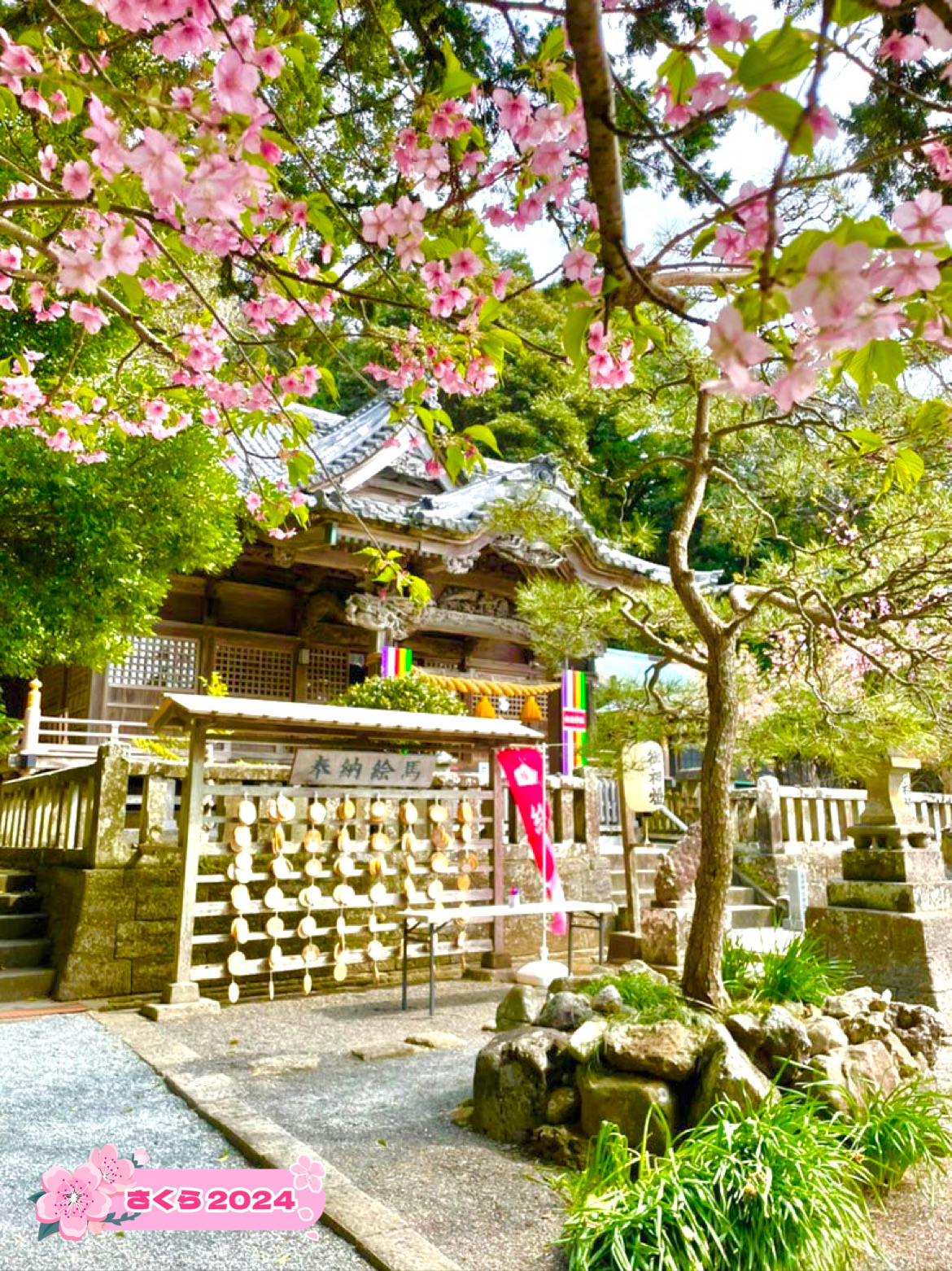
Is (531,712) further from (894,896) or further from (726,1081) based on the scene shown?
(726,1081)

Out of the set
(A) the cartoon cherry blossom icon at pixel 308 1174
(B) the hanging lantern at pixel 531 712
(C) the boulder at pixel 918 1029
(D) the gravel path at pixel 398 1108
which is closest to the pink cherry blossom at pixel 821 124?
(D) the gravel path at pixel 398 1108

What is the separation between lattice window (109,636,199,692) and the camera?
1244 centimetres

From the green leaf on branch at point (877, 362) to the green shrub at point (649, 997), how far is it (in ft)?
10.0

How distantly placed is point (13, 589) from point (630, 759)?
22.4 feet

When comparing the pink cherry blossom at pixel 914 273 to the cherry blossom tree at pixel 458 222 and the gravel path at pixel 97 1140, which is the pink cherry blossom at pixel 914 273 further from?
the gravel path at pixel 97 1140


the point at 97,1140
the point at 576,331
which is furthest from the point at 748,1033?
the point at 576,331

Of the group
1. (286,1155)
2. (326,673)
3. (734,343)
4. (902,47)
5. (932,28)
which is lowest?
(286,1155)

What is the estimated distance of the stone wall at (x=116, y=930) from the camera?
6.53 m

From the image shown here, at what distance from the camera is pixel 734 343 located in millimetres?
1300

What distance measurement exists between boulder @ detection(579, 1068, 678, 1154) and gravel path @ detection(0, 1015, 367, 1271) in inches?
47.0

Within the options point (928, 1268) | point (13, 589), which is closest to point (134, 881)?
point (13, 589)

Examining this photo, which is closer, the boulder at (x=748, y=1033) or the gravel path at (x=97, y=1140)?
the gravel path at (x=97, y=1140)

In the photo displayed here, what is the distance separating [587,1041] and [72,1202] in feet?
6.73

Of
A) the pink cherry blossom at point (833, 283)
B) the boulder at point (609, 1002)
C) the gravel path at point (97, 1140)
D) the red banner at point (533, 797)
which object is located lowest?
the gravel path at point (97, 1140)
